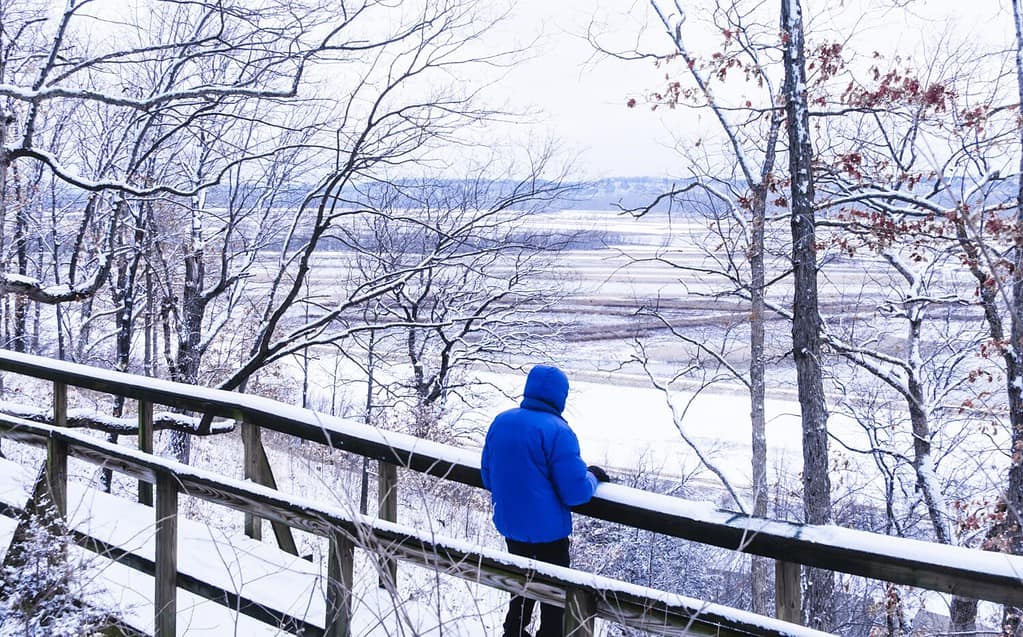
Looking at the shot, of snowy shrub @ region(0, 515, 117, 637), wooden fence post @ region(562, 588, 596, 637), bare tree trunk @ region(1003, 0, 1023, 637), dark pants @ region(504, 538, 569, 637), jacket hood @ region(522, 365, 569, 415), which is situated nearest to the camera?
wooden fence post @ region(562, 588, 596, 637)

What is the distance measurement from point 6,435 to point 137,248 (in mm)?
11902

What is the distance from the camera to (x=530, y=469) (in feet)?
11.0

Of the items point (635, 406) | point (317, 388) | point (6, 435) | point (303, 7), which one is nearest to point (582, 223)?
point (635, 406)

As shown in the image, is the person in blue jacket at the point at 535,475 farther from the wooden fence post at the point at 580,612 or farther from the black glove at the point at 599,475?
the wooden fence post at the point at 580,612

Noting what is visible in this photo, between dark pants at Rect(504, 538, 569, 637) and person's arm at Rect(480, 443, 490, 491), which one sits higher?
person's arm at Rect(480, 443, 490, 491)

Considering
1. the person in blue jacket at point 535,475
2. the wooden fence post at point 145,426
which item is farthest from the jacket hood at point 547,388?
the wooden fence post at point 145,426

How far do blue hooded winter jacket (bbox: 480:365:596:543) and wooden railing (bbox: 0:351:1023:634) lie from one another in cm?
13

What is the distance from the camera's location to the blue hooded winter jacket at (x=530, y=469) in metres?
3.35

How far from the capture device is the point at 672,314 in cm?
3888

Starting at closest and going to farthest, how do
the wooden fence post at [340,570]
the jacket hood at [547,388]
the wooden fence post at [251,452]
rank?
the wooden fence post at [340,570] → the jacket hood at [547,388] → the wooden fence post at [251,452]

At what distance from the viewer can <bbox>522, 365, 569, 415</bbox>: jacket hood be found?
11.6 ft

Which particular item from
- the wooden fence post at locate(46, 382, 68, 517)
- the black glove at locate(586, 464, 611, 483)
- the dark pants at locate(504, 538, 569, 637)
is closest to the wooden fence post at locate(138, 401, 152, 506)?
the wooden fence post at locate(46, 382, 68, 517)

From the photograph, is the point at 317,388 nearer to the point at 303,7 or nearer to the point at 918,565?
the point at 303,7

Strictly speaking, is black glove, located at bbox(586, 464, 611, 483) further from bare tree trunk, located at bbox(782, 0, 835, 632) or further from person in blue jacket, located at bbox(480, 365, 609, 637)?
bare tree trunk, located at bbox(782, 0, 835, 632)
